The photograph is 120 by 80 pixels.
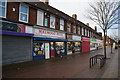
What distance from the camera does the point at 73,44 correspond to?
61.2 ft

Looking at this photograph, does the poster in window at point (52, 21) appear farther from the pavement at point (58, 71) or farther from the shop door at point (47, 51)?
Answer: the pavement at point (58, 71)

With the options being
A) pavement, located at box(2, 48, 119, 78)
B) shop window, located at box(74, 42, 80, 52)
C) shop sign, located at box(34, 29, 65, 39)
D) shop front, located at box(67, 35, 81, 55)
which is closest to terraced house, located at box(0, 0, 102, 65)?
shop sign, located at box(34, 29, 65, 39)

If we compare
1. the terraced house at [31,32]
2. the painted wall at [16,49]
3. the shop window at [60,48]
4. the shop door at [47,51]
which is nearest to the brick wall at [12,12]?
the terraced house at [31,32]

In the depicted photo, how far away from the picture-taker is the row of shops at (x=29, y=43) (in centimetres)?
833

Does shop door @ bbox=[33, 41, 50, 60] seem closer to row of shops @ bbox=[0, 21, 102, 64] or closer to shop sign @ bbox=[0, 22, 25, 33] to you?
row of shops @ bbox=[0, 21, 102, 64]

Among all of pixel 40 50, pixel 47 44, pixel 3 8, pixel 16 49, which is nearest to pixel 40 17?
pixel 47 44

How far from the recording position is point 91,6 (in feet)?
43.9

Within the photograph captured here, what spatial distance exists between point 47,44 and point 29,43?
2.81 m

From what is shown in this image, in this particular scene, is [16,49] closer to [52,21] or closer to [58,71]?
[58,71]

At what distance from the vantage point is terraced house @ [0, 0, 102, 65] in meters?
8.43

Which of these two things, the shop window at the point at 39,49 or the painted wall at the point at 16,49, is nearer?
the painted wall at the point at 16,49

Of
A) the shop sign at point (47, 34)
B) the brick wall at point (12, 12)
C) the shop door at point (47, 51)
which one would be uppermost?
the brick wall at point (12, 12)

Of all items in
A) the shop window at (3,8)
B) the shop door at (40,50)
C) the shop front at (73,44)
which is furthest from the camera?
the shop front at (73,44)

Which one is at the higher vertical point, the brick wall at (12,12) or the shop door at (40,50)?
Result: the brick wall at (12,12)
